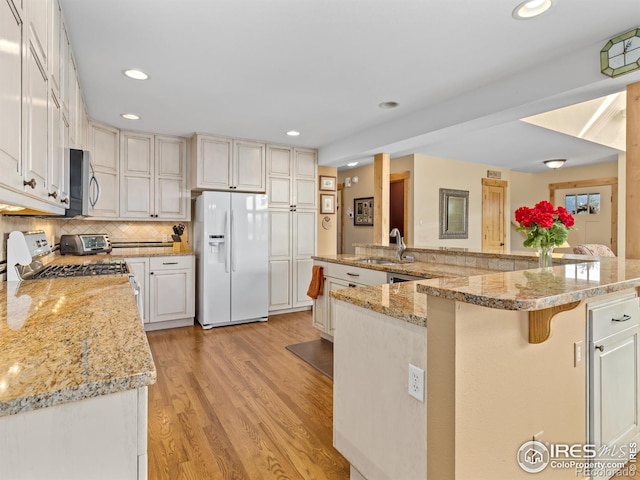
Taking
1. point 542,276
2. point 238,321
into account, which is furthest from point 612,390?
point 238,321

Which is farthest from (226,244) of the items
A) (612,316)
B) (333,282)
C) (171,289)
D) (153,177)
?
(612,316)

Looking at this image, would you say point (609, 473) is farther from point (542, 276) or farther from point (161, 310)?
point (161, 310)

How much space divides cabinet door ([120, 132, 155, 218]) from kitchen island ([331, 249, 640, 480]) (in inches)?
142

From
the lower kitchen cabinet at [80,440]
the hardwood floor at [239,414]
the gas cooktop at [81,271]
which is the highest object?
the gas cooktop at [81,271]

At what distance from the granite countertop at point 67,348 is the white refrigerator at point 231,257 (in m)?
2.66

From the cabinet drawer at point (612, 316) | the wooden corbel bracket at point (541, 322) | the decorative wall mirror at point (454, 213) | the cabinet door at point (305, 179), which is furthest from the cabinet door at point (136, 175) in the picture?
the decorative wall mirror at point (454, 213)

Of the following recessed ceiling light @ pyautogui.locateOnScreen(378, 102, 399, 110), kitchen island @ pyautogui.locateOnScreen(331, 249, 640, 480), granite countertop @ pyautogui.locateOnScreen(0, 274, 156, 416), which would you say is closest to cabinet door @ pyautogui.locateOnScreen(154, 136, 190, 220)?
recessed ceiling light @ pyautogui.locateOnScreen(378, 102, 399, 110)

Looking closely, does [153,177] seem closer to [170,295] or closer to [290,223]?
[170,295]

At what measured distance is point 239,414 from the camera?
2348 millimetres

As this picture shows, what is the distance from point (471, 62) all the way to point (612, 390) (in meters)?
2.12

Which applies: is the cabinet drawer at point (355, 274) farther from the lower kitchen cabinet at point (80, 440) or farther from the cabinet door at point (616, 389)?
the lower kitchen cabinet at point (80, 440)

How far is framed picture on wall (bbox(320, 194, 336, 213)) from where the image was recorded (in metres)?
5.63

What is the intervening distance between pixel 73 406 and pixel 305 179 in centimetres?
471

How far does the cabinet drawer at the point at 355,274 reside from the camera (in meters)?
3.00
